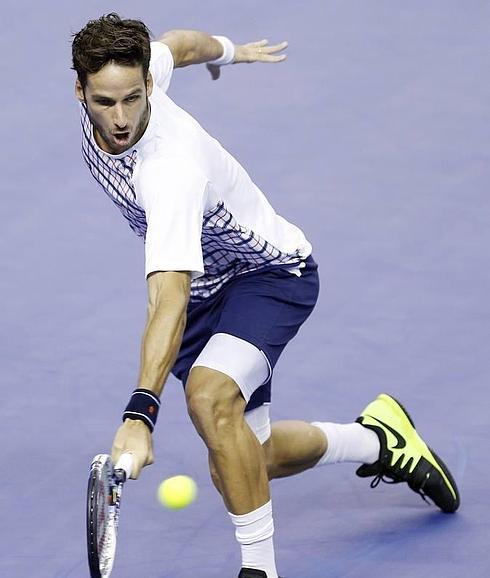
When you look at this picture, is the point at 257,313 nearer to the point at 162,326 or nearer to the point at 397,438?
the point at 162,326

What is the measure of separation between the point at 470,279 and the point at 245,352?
2.14m

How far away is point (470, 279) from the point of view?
6285 millimetres

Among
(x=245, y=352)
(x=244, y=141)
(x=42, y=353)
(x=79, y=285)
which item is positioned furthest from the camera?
(x=244, y=141)

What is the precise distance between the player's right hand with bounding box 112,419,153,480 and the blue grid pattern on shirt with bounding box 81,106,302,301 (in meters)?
0.86

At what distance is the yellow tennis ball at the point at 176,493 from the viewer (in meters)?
4.71

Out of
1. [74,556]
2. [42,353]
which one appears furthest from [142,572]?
[42,353]

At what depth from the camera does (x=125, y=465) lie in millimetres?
3475

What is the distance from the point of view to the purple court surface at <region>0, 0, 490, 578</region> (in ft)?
15.9

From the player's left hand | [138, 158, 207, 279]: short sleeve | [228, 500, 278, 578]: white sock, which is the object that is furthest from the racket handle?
the player's left hand

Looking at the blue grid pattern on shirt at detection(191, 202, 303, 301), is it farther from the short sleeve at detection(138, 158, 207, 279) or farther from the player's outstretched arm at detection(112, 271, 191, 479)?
the player's outstretched arm at detection(112, 271, 191, 479)

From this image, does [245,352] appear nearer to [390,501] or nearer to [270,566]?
[270,566]

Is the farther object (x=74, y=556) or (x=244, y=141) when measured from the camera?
(x=244, y=141)

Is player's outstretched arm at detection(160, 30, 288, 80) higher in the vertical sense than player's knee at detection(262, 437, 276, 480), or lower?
higher

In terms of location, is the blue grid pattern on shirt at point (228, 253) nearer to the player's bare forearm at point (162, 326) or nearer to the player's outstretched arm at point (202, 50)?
the player's bare forearm at point (162, 326)
